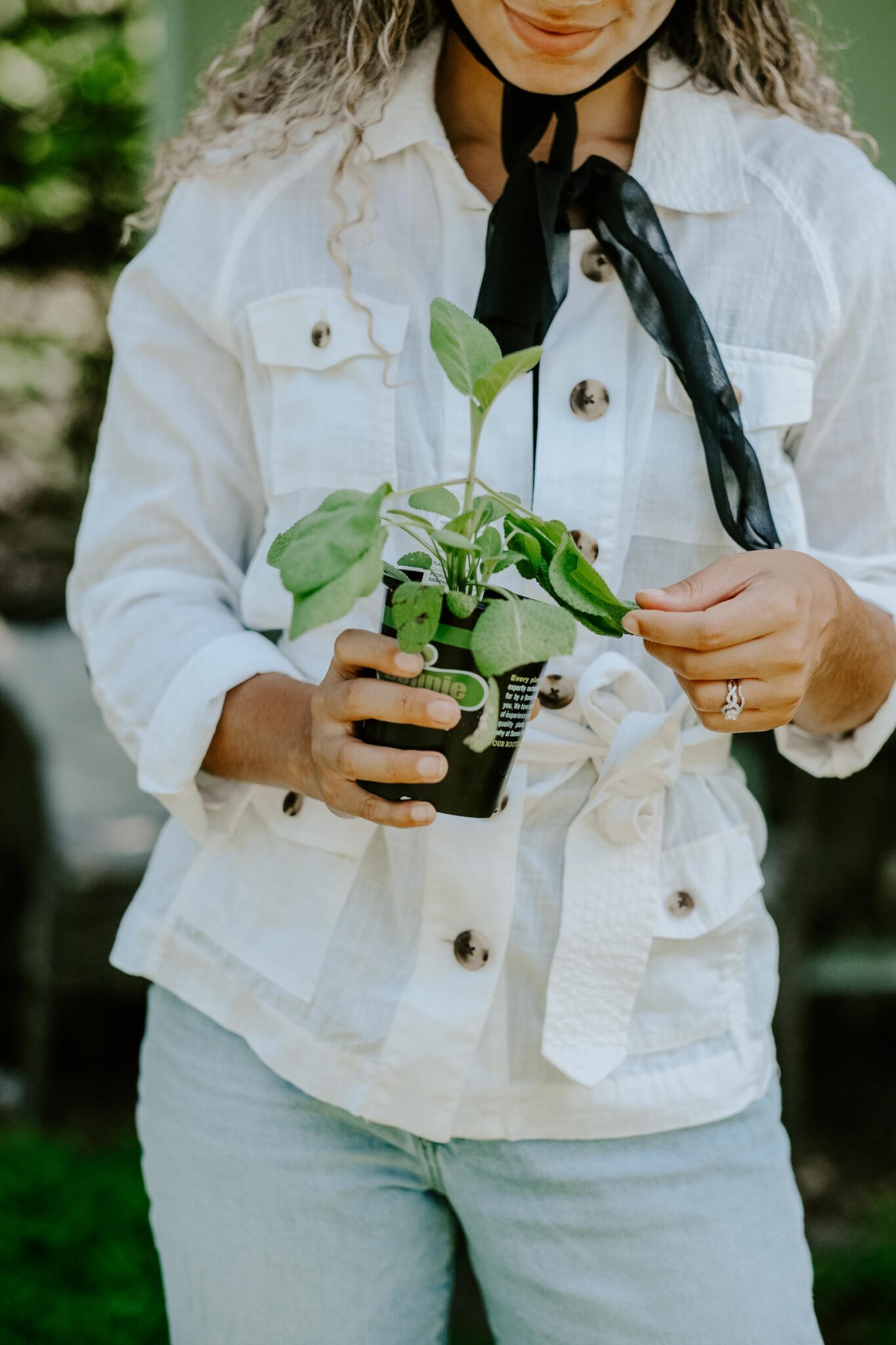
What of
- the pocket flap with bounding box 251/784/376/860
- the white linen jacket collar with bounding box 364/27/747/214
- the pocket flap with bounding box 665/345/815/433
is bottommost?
the pocket flap with bounding box 251/784/376/860

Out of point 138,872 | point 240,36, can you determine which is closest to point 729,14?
point 240,36

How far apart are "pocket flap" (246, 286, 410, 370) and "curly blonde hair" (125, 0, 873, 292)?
0.03 m

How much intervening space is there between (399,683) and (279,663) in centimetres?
35

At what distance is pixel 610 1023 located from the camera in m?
1.36

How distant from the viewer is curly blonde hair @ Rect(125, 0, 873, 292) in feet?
4.83

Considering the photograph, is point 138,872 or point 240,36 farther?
point 138,872

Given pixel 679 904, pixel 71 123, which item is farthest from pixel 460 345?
pixel 71 123

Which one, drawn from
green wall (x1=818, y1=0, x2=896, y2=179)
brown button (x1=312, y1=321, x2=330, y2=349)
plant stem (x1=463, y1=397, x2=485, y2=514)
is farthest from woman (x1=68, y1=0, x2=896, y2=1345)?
green wall (x1=818, y1=0, x2=896, y2=179)

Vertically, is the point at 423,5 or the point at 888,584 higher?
the point at 423,5

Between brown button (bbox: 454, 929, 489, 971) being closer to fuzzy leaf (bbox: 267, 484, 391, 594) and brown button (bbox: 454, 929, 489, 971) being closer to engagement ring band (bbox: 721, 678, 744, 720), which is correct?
engagement ring band (bbox: 721, 678, 744, 720)

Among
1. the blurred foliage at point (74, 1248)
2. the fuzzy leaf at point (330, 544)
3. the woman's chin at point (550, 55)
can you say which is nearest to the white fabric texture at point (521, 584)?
the woman's chin at point (550, 55)

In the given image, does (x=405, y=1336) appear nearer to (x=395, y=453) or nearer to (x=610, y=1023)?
(x=610, y=1023)

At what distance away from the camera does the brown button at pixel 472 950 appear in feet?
4.46

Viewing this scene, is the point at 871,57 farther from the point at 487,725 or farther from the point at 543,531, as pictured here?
the point at 487,725
